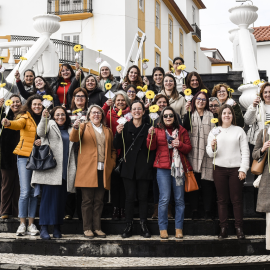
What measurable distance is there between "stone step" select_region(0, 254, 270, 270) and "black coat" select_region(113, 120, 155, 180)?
1.12m

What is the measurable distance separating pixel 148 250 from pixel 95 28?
15307 mm

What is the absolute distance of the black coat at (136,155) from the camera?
237 inches

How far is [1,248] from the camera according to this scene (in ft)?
19.0

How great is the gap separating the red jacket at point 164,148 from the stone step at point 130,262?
1.23m

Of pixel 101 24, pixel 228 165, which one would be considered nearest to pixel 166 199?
pixel 228 165

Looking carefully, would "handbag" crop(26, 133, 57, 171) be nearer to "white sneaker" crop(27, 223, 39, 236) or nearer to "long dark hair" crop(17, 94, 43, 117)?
"long dark hair" crop(17, 94, 43, 117)

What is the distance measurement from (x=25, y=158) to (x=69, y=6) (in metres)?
15.4

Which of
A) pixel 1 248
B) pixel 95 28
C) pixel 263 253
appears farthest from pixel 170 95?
pixel 95 28

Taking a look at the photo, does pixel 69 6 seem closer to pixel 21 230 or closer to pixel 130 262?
pixel 21 230

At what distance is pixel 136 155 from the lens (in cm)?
614

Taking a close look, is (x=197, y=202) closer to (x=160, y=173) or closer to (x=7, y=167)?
(x=160, y=173)

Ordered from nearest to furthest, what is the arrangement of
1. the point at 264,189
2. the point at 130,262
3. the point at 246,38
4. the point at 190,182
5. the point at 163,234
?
the point at 130,262 < the point at 264,189 < the point at 163,234 < the point at 190,182 < the point at 246,38

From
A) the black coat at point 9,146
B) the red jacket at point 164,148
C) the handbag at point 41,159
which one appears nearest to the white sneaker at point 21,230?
the handbag at point 41,159

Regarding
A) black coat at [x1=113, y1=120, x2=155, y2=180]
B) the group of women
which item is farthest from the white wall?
black coat at [x1=113, y1=120, x2=155, y2=180]
